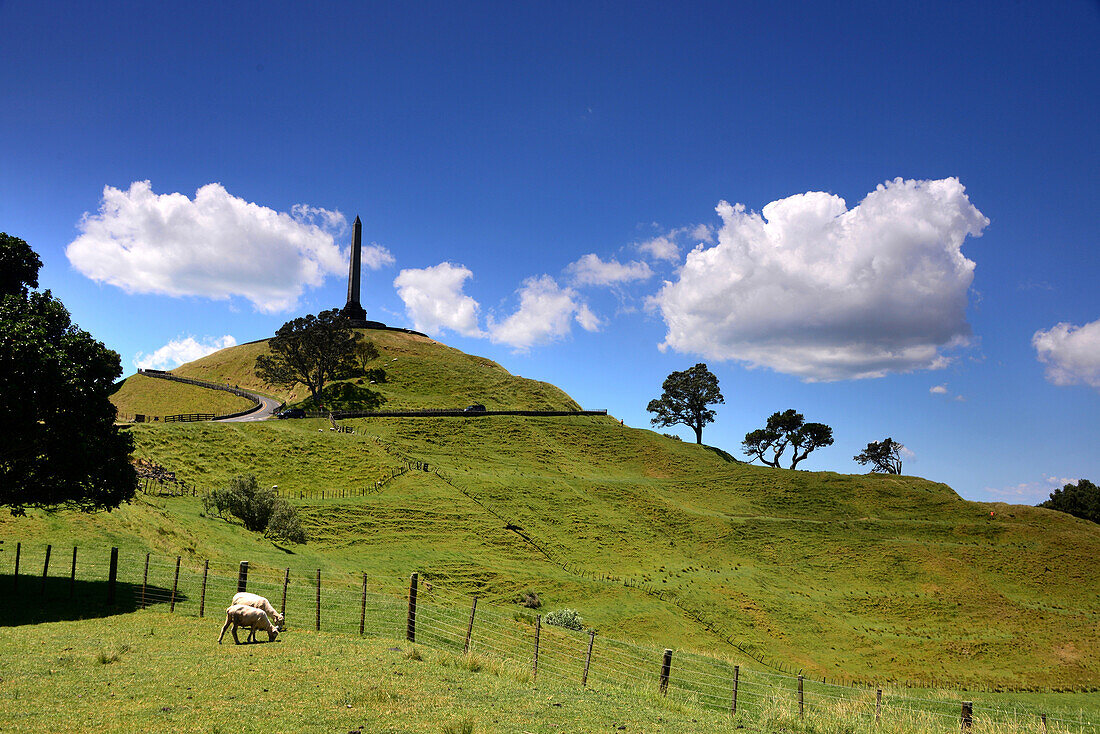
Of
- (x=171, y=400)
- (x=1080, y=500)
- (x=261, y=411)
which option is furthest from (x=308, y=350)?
(x=1080, y=500)

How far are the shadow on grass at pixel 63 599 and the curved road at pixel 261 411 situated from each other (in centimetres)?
5649

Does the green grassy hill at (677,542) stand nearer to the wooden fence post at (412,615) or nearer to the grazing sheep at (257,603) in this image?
the grazing sheep at (257,603)

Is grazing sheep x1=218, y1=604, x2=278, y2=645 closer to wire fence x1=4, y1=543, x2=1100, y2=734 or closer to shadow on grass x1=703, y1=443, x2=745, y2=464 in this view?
wire fence x1=4, y1=543, x2=1100, y2=734

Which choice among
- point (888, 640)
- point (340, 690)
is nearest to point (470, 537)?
point (888, 640)

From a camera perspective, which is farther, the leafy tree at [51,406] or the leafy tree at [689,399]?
the leafy tree at [689,399]

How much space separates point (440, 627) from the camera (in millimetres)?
25453

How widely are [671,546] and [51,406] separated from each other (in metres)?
54.0

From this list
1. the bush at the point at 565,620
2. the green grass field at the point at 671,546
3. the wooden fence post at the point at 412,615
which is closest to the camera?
the wooden fence post at the point at 412,615

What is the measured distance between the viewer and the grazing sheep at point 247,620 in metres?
15.8

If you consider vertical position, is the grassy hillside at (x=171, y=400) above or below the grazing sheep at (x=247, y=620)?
above

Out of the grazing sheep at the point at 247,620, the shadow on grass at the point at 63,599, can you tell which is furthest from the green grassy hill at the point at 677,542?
the grazing sheep at the point at 247,620

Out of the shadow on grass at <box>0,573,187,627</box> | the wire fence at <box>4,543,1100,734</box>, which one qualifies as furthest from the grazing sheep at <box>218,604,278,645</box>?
the shadow on grass at <box>0,573,187,627</box>

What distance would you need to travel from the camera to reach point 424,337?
152 metres

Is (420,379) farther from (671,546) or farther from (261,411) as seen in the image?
(671,546)
